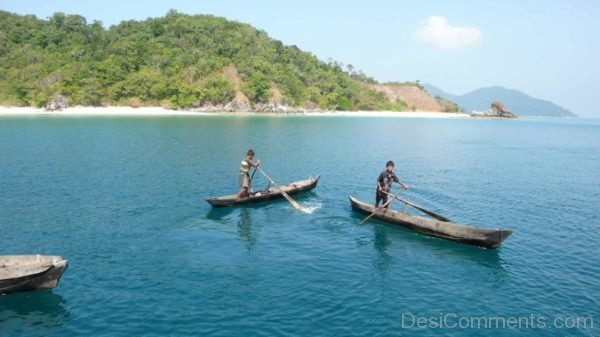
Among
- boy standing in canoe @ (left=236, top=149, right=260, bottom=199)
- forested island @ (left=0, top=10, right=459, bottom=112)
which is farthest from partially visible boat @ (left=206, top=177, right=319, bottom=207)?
forested island @ (left=0, top=10, right=459, bottom=112)

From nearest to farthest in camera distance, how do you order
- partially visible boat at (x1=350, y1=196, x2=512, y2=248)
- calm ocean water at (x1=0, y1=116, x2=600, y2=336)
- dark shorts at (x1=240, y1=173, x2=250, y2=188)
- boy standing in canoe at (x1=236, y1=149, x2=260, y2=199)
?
calm ocean water at (x1=0, y1=116, x2=600, y2=336) < partially visible boat at (x1=350, y1=196, x2=512, y2=248) < boy standing in canoe at (x1=236, y1=149, x2=260, y2=199) < dark shorts at (x1=240, y1=173, x2=250, y2=188)

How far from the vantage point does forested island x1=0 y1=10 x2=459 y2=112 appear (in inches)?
4710

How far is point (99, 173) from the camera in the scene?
34.8m

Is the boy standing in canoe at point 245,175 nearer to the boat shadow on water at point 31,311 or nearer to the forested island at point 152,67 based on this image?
the boat shadow on water at point 31,311

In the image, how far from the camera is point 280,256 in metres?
18.2

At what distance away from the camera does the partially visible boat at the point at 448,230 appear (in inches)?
749

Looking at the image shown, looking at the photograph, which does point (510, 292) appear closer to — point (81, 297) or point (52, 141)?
point (81, 297)

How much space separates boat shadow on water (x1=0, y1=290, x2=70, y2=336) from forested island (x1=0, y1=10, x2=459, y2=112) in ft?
390

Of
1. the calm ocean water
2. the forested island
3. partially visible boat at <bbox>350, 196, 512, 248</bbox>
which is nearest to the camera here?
the calm ocean water

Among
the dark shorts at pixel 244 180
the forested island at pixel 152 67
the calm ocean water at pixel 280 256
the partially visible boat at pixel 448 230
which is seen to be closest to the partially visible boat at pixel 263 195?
the calm ocean water at pixel 280 256

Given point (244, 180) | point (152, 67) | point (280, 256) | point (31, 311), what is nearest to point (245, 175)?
point (244, 180)

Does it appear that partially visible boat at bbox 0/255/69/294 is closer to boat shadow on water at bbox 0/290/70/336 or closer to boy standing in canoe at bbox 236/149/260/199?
boat shadow on water at bbox 0/290/70/336

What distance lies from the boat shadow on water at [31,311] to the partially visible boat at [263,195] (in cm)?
1132

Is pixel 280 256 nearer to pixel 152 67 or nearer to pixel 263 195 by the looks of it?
pixel 263 195
